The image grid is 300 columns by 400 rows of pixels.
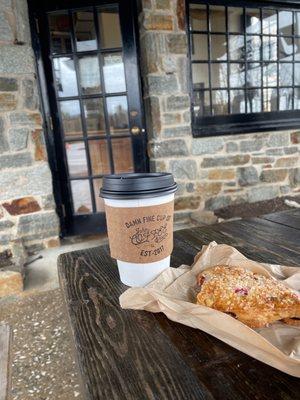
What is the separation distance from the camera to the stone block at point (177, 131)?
2918mm

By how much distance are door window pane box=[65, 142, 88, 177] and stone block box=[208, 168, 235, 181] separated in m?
1.23

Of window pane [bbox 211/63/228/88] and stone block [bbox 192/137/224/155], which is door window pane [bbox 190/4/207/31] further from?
stone block [bbox 192/137/224/155]

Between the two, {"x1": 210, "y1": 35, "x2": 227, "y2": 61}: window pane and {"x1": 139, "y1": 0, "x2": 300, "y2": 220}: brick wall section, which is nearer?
{"x1": 139, "y1": 0, "x2": 300, "y2": 220}: brick wall section

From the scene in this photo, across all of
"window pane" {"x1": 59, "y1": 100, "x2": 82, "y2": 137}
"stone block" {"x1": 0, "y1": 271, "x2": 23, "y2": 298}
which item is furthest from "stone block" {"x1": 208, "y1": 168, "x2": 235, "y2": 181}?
"stone block" {"x1": 0, "y1": 271, "x2": 23, "y2": 298}

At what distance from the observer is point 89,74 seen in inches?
110

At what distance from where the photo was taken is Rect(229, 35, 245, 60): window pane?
3.19 meters

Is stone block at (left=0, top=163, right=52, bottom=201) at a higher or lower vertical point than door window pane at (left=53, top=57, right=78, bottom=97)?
lower

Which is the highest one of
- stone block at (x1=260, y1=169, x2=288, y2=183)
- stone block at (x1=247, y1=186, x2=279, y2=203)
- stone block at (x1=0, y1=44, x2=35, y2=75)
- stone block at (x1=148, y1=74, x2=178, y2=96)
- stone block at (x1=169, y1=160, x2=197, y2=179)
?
stone block at (x1=0, y1=44, x2=35, y2=75)

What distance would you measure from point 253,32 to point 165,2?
3.46 ft

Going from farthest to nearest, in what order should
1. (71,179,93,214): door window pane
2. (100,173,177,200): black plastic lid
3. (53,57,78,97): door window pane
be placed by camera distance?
(71,179,93,214): door window pane → (53,57,78,97): door window pane → (100,173,177,200): black plastic lid

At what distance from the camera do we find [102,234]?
3035mm

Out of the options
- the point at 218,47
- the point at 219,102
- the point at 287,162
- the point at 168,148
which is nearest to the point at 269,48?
the point at 218,47

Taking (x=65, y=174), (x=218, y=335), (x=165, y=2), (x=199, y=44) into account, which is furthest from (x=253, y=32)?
(x=218, y=335)

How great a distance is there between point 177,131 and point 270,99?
49.3 inches
